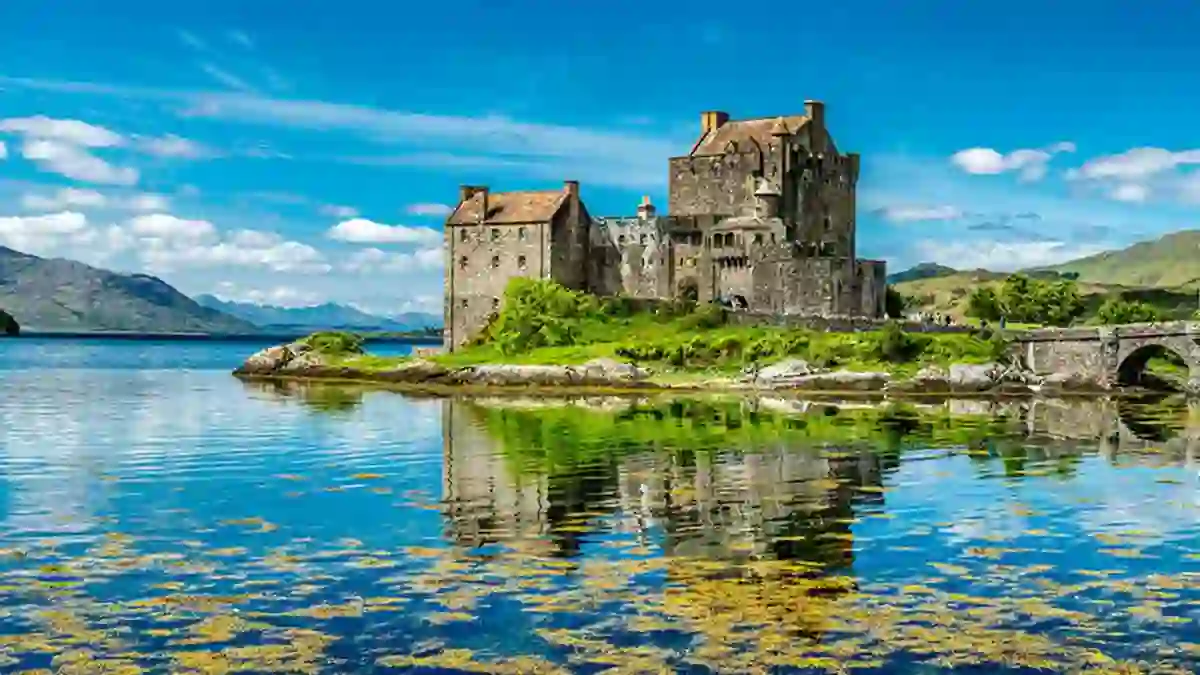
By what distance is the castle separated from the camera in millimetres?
101125

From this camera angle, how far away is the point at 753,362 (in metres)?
90.4

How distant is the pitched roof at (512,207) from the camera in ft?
339

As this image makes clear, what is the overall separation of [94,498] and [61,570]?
38.0ft

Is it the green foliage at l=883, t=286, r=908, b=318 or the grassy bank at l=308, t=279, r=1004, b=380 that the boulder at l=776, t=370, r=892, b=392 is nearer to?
the grassy bank at l=308, t=279, r=1004, b=380

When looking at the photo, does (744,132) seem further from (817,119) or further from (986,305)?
(986,305)

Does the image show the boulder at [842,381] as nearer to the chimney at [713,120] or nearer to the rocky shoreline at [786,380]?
the rocky shoreline at [786,380]

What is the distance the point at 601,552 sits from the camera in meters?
28.7

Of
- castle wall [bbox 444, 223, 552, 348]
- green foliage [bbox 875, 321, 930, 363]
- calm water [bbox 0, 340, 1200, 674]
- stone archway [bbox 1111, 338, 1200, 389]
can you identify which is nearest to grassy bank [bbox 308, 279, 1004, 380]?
green foliage [bbox 875, 321, 930, 363]

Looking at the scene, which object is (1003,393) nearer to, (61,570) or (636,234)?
(636,234)

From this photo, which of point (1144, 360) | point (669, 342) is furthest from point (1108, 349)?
point (669, 342)

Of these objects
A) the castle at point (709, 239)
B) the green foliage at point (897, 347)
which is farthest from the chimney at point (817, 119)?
the green foliage at point (897, 347)

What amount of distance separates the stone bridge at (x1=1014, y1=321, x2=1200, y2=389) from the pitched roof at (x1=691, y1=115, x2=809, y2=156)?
26.3 m

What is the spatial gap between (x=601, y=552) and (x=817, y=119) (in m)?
84.7

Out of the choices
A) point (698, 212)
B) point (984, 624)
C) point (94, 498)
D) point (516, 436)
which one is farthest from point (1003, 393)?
point (984, 624)
